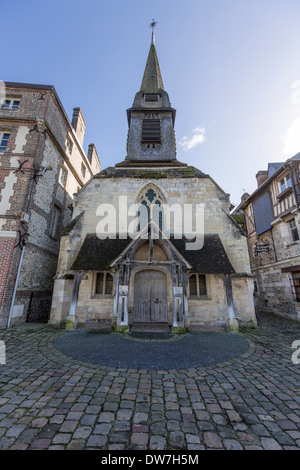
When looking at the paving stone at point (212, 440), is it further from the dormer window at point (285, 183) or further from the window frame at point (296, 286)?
the dormer window at point (285, 183)

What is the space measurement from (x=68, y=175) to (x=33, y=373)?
41.7 feet

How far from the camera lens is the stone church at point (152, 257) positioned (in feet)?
26.8

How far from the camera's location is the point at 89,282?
30.3ft

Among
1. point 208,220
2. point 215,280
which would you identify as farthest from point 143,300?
point 208,220

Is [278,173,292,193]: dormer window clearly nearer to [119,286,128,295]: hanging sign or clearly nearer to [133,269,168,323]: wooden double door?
[133,269,168,323]: wooden double door

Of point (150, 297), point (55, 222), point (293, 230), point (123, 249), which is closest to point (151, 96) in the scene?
point (55, 222)

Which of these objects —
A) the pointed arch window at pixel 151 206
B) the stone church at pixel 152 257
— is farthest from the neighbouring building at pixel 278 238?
the pointed arch window at pixel 151 206

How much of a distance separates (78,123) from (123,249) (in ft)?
43.4

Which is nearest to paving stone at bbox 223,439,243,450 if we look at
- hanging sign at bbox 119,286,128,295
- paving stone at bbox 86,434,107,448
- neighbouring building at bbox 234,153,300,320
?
paving stone at bbox 86,434,107,448

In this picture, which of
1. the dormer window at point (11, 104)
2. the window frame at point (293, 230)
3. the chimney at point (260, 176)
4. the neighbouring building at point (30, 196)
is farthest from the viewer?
the chimney at point (260, 176)

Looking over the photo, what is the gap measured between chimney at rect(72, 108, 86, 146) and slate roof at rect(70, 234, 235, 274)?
431 inches

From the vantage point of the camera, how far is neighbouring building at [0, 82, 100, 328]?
8852mm

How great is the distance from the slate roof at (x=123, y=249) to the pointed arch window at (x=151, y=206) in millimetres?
1436

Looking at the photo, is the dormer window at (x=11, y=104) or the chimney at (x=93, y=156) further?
the chimney at (x=93, y=156)
